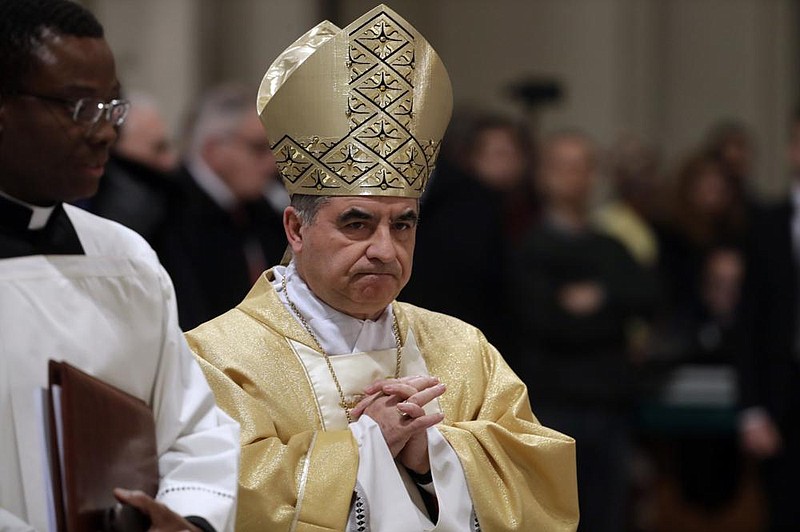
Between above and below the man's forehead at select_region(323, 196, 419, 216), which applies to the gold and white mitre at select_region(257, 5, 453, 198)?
above

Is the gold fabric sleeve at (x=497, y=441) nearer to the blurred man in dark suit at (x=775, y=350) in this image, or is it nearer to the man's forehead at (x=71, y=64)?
the man's forehead at (x=71, y=64)

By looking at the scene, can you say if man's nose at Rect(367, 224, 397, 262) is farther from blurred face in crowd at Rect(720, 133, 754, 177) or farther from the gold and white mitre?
blurred face in crowd at Rect(720, 133, 754, 177)

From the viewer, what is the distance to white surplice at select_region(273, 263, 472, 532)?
3592mm

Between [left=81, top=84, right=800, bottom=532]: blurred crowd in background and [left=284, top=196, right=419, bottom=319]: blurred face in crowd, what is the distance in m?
0.94

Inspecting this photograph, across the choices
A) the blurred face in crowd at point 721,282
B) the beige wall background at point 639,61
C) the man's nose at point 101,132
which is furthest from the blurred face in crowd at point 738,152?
the man's nose at point 101,132

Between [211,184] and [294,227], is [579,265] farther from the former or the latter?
[294,227]

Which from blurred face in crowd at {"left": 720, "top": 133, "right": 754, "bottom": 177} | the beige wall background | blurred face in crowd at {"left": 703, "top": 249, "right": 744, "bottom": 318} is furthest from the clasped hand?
the beige wall background

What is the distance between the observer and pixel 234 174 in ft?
19.6

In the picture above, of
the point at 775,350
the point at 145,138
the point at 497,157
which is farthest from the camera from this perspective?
the point at 497,157

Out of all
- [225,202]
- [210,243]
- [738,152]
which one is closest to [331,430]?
[210,243]

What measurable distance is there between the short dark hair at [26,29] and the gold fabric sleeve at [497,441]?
3.76 feet

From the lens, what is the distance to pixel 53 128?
10.1 ft

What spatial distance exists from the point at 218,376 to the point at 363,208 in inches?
19.2

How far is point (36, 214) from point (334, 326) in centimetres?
89
